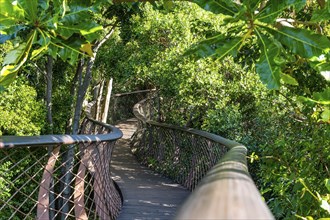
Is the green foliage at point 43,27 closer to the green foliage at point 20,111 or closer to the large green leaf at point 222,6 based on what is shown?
the large green leaf at point 222,6

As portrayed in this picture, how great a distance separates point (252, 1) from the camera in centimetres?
190

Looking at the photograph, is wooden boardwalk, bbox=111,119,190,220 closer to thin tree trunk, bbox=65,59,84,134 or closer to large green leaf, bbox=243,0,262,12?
large green leaf, bbox=243,0,262,12

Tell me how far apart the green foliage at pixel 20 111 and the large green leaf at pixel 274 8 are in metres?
7.91

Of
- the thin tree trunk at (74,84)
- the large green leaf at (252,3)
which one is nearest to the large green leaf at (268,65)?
the large green leaf at (252,3)

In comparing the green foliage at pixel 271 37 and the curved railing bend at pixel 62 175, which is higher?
the green foliage at pixel 271 37

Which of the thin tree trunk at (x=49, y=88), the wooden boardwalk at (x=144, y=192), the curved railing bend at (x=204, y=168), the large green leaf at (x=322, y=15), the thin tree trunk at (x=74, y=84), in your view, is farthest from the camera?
the thin tree trunk at (x=74, y=84)

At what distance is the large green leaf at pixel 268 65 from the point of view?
1862mm

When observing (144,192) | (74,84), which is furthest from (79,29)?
(74,84)

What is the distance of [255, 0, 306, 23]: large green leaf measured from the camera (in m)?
1.85

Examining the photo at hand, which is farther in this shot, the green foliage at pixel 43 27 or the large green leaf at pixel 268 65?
the large green leaf at pixel 268 65

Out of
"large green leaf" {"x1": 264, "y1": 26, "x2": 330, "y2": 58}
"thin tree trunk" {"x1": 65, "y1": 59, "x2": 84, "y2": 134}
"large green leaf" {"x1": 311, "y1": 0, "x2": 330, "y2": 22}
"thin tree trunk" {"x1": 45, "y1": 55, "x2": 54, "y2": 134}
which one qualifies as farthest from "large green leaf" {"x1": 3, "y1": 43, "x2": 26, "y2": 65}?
"thin tree trunk" {"x1": 65, "y1": 59, "x2": 84, "y2": 134}

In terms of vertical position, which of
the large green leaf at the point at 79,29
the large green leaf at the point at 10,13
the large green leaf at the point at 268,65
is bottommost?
the large green leaf at the point at 268,65

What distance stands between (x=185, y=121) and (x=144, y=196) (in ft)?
12.6

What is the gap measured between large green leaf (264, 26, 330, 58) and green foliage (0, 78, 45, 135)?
798 centimetres
